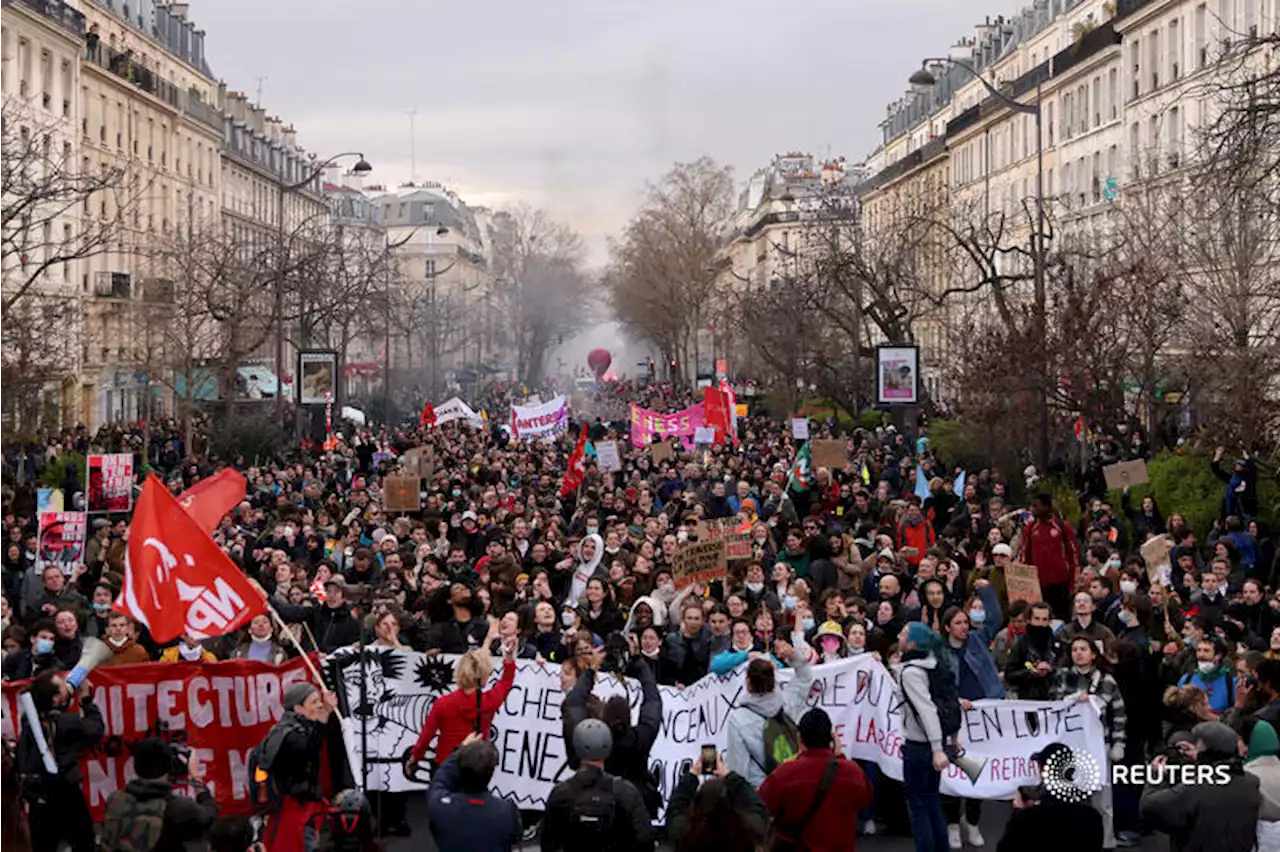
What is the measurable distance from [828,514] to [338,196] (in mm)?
112310

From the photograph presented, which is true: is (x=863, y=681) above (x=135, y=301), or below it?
below

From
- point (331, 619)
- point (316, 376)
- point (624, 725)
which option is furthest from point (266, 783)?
point (316, 376)

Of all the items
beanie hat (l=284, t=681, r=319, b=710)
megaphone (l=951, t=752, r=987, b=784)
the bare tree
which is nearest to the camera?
beanie hat (l=284, t=681, r=319, b=710)

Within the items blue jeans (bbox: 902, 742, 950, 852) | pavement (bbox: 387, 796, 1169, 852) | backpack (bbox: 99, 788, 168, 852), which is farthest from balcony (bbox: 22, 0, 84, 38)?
backpack (bbox: 99, 788, 168, 852)

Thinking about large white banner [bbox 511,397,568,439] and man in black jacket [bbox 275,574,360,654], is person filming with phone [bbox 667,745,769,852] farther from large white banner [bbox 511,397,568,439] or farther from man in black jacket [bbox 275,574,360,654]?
large white banner [bbox 511,397,568,439]

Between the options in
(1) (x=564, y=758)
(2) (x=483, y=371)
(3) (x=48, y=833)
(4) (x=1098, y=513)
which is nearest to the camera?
(3) (x=48, y=833)

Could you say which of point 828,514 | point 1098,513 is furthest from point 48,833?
point 828,514

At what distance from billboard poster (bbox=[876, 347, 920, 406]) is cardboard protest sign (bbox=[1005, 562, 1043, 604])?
2369 cm

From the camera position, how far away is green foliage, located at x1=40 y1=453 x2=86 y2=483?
33969mm

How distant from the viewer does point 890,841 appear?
12.4 metres

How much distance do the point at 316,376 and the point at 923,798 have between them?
33.5 metres

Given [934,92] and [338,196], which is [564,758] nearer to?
[934,92]

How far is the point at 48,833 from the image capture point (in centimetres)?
1073

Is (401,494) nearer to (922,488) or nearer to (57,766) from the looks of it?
(922,488)
